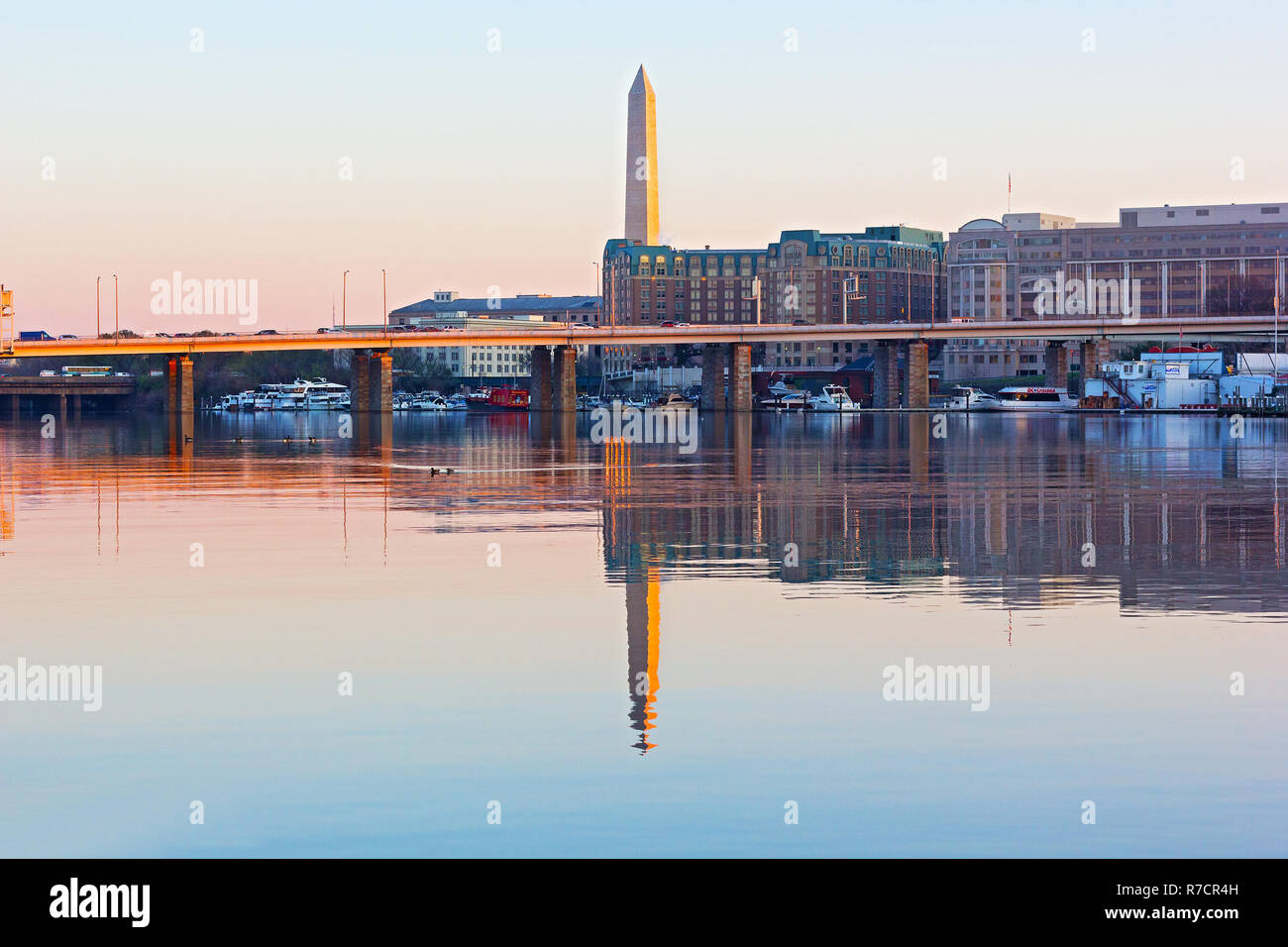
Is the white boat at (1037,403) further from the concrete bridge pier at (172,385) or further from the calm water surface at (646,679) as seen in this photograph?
the calm water surface at (646,679)

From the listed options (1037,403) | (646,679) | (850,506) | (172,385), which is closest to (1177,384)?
(1037,403)

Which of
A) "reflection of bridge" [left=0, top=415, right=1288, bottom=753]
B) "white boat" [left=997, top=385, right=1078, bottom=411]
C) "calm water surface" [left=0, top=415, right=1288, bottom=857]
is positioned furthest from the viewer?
"white boat" [left=997, top=385, right=1078, bottom=411]

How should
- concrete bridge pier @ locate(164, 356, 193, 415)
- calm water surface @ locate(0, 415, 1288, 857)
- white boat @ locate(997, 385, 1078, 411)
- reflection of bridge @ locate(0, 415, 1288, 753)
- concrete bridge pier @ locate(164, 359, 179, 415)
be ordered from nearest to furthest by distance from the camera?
1. calm water surface @ locate(0, 415, 1288, 857)
2. reflection of bridge @ locate(0, 415, 1288, 753)
3. white boat @ locate(997, 385, 1078, 411)
4. concrete bridge pier @ locate(164, 356, 193, 415)
5. concrete bridge pier @ locate(164, 359, 179, 415)

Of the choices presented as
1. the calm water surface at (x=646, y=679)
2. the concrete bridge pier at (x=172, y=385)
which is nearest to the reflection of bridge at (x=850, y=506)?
the calm water surface at (x=646, y=679)

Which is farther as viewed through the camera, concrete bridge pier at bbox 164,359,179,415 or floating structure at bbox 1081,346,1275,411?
concrete bridge pier at bbox 164,359,179,415

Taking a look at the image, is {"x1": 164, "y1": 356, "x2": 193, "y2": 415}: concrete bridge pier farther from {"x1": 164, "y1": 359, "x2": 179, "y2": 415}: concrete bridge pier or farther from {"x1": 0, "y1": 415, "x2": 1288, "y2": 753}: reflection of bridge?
{"x1": 0, "y1": 415, "x2": 1288, "y2": 753}: reflection of bridge

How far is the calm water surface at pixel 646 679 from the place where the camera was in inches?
534

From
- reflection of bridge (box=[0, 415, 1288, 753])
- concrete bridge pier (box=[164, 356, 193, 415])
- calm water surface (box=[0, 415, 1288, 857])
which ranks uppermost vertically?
concrete bridge pier (box=[164, 356, 193, 415])

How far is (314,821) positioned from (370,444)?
281 ft

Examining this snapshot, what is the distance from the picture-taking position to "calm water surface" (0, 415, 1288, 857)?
→ 13.6 meters

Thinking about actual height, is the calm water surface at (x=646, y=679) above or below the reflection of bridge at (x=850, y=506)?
below

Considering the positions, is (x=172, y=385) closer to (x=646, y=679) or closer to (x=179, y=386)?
(x=179, y=386)

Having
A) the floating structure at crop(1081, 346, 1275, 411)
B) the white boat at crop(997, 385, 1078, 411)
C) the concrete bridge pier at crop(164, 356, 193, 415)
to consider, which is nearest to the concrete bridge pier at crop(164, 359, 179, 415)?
the concrete bridge pier at crop(164, 356, 193, 415)

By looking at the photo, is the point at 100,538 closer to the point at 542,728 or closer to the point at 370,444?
the point at 542,728
